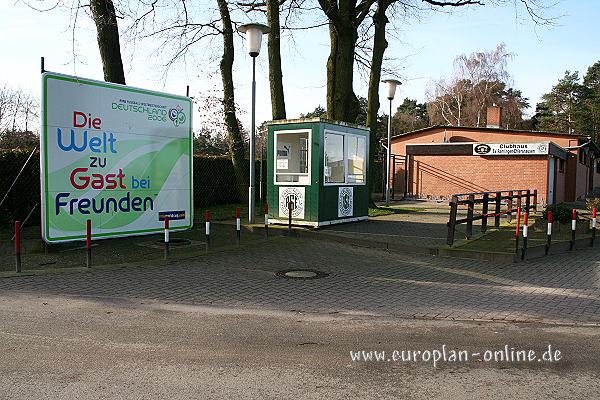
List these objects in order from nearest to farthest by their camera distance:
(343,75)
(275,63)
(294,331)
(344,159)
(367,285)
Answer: (294,331), (367,285), (344,159), (275,63), (343,75)

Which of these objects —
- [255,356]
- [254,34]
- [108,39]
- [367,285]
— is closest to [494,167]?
[254,34]

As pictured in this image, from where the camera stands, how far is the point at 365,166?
16422 mm

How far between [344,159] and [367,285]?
23.9 feet

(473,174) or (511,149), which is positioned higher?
(511,149)

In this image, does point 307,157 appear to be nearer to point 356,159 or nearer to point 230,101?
point 356,159

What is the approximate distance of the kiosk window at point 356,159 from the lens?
1571 centimetres

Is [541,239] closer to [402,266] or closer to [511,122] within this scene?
[402,266]

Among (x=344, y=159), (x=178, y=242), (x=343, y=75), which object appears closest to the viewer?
(x=178, y=242)

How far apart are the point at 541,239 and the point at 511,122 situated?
58988mm

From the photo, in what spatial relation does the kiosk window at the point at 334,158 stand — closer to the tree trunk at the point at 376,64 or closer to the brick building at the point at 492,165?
the tree trunk at the point at 376,64

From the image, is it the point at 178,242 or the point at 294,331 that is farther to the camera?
the point at 178,242

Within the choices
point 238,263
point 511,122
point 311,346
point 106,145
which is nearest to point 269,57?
point 106,145

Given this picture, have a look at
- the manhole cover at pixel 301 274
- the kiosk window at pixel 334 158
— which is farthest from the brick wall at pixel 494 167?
the manhole cover at pixel 301 274

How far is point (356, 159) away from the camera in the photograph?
52.9ft
